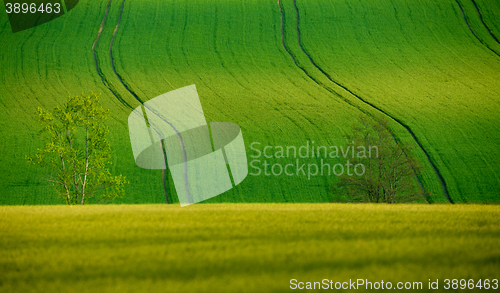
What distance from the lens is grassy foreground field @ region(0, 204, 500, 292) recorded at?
184 inches

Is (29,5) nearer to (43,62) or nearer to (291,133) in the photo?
(43,62)

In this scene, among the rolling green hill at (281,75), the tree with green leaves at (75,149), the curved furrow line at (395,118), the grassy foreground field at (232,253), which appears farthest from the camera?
the rolling green hill at (281,75)

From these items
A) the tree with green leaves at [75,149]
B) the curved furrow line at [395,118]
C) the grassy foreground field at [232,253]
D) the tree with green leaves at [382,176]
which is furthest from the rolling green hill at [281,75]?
the grassy foreground field at [232,253]

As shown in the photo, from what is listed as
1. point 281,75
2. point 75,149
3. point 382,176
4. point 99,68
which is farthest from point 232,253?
point 99,68

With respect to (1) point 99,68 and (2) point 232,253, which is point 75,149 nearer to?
(2) point 232,253

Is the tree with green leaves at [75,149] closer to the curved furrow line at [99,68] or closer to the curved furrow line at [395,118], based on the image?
the curved furrow line at [99,68]

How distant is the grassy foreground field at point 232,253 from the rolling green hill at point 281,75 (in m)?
24.1

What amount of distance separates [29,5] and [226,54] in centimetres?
3930

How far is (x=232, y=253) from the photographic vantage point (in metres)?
6.04

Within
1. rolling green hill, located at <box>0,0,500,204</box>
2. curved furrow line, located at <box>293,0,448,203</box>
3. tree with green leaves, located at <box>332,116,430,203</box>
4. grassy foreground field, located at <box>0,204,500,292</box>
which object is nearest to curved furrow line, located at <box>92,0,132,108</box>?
rolling green hill, located at <box>0,0,500,204</box>

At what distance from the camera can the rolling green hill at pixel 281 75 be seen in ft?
116

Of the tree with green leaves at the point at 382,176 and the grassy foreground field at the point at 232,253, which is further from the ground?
the grassy foreground field at the point at 232,253

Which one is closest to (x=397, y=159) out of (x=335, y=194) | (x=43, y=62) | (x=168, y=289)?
(x=335, y=194)

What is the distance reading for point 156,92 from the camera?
160 ft
